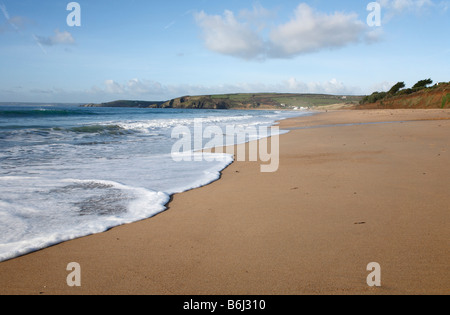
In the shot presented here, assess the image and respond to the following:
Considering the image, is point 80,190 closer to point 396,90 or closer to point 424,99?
point 424,99

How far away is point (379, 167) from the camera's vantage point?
5.05 meters

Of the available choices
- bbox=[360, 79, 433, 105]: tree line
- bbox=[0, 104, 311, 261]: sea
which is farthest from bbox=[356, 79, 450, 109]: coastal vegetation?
bbox=[0, 104, 311, 261]: sea

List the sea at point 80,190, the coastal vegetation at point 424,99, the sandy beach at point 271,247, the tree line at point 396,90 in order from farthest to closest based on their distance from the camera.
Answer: the tree line at point 396,90, the coastal vegetation at point 424,99, the sea at point 80,190, the sandy beach at point 271,247

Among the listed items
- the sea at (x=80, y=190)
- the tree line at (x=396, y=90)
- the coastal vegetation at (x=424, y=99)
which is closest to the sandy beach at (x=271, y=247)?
the sea at (x=80, y=190)

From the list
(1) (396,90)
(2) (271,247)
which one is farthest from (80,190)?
(1) (396,90)

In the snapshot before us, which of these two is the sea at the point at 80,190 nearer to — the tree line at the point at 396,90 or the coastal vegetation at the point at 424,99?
the coastal vegetation at the point at 424,99

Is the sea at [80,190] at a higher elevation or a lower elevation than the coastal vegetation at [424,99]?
lower

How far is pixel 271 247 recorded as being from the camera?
2336 mm

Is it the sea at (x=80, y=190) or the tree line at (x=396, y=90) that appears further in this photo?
the tree line at (x=396, y=90)

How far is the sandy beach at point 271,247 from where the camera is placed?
6.08 ft

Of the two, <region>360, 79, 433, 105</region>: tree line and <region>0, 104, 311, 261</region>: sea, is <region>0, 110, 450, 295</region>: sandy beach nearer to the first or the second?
<region>0, 104, 311, 261</region>: sea
